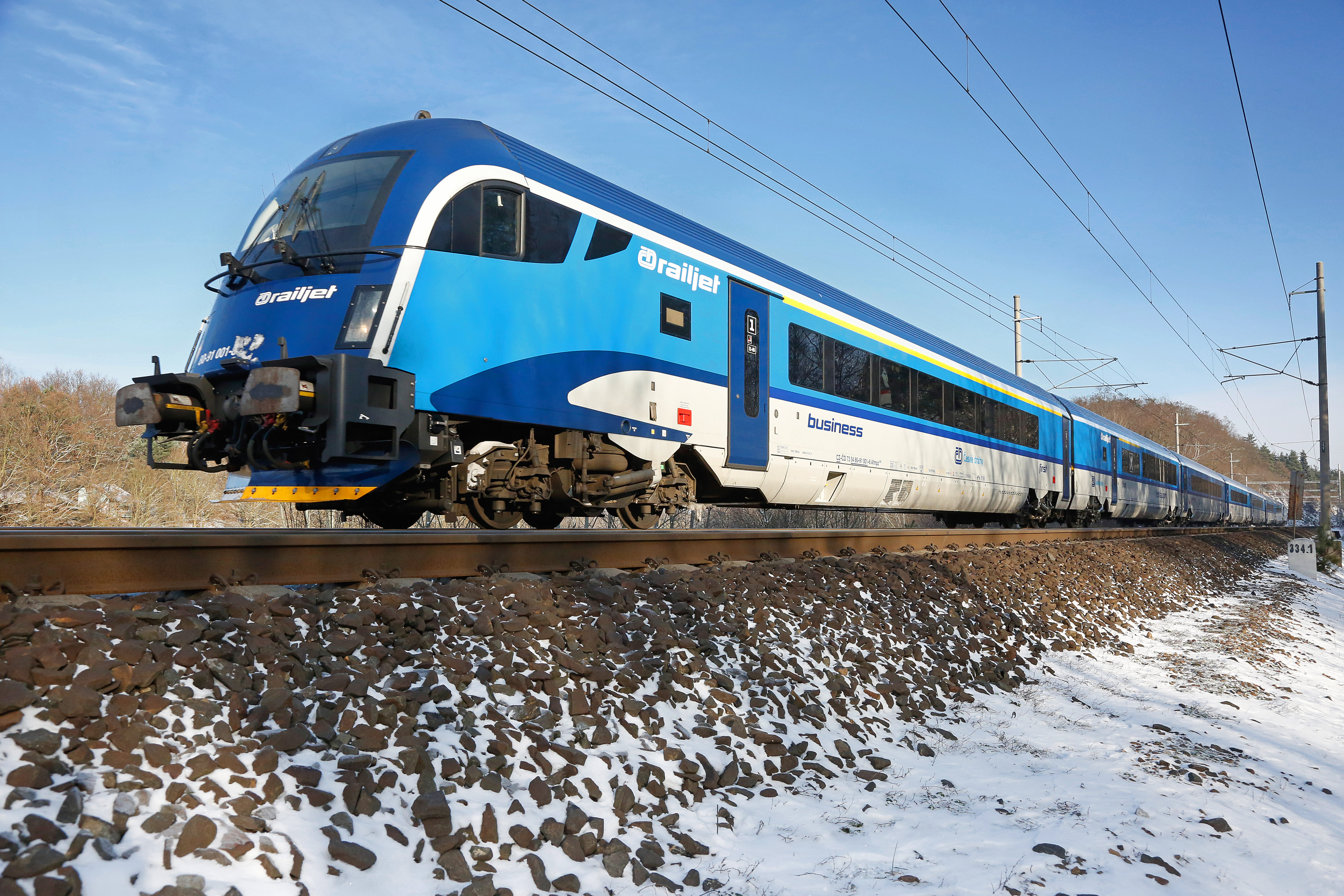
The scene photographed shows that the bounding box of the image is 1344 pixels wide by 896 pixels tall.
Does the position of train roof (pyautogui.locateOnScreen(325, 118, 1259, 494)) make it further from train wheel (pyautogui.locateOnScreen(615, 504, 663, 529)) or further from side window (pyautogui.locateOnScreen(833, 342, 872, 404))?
train wheel (pyautogui.locateOnScreen(615, 504, 663, 529))

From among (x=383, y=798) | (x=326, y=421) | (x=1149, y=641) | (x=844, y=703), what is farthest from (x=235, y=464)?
(x=1149, y=641)

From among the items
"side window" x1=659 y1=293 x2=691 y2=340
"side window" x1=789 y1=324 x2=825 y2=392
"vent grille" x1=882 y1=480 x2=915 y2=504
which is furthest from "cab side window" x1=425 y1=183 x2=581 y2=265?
"vent grille" x1=882 y1=480 x2=915 y2=504

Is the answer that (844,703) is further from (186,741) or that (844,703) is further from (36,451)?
(36,451)

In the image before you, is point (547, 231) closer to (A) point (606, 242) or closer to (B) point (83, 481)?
(A) point (606, 242)

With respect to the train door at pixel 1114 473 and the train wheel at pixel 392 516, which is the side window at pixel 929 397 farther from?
the train door at pixel 1114 473

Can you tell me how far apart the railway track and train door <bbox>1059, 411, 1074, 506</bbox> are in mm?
14828

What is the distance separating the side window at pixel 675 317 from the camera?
8.05m

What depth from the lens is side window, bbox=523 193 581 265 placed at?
6.67 meters

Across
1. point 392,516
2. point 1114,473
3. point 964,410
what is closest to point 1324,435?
point 1114,473

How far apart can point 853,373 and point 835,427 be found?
0.96m

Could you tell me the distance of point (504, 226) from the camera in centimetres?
653

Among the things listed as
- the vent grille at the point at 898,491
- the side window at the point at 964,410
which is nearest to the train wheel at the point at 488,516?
the vent grille at the point at 898,491

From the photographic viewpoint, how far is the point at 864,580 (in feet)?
23.3

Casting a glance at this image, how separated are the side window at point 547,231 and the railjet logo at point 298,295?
Result: 147 cm
